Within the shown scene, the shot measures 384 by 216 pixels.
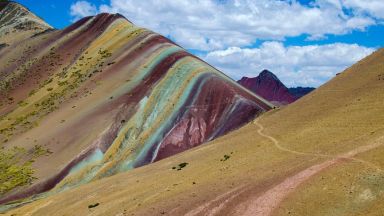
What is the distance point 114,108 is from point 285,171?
57478 mm

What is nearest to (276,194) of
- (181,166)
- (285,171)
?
(285,171)

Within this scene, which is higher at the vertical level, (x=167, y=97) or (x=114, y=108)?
(x=167, y=97)

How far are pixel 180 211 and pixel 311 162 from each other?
Answer: 1206 cm

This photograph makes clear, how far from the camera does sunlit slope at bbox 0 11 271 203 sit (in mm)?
82625

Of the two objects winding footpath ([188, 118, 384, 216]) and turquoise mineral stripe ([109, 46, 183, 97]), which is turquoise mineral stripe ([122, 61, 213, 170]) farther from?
winding footpath ([188, 118, 384, 216])

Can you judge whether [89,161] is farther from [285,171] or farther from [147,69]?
[285,171]

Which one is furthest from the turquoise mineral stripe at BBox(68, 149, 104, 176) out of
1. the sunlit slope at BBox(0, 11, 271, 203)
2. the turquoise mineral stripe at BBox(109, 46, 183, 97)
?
the turquoise mineral stripe at BBox(109, 46, 183, 97)

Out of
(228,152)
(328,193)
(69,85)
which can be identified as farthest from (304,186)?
(69,85)

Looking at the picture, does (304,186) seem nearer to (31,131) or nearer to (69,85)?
(31,131)

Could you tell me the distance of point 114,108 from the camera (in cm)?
9462

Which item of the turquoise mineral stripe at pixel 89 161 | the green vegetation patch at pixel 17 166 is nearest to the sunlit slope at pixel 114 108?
Answer: the turquoise mineral stripe at pixel 89 161

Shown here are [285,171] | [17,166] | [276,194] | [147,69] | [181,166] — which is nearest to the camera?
[276,194]

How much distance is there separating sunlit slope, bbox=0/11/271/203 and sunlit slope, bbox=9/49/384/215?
18.8 meters

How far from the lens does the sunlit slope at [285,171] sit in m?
36.2
